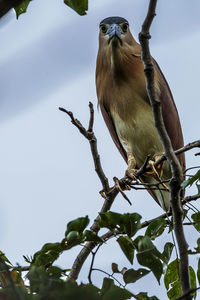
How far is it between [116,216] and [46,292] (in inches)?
28.0

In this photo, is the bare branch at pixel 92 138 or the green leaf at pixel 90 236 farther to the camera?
the bare branch at pixel 92 138

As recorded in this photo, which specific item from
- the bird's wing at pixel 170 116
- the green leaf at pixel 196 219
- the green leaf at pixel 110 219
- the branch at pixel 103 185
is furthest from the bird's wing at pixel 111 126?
the green leaf at pixel 110 219

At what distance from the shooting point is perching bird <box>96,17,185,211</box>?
3.51 metres

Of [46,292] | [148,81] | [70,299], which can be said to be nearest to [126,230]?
[148,81]

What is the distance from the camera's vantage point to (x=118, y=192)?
2641 mm

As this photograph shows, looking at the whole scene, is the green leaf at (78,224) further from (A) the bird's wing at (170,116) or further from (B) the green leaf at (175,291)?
(A) the bird's wing at (170,116)

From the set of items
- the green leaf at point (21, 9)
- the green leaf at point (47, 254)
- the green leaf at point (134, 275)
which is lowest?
the green leaf at point (134, 275)

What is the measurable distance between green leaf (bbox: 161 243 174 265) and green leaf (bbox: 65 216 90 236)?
312 millimetres

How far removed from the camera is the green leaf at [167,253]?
186cm

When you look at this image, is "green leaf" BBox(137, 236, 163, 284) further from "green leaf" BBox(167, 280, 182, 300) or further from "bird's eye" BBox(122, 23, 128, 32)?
"bird's eye" BBox(122, 23, 128, 32)

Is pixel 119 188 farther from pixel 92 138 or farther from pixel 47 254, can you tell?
pixel 47 254

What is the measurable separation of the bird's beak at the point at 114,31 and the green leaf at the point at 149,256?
2.13m

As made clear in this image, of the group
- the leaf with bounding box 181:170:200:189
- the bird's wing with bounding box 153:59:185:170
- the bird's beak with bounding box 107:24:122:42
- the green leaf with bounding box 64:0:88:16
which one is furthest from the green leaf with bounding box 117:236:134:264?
the bird's beak with bounding box 107:24:122:42

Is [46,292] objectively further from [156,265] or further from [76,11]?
[76,11]
